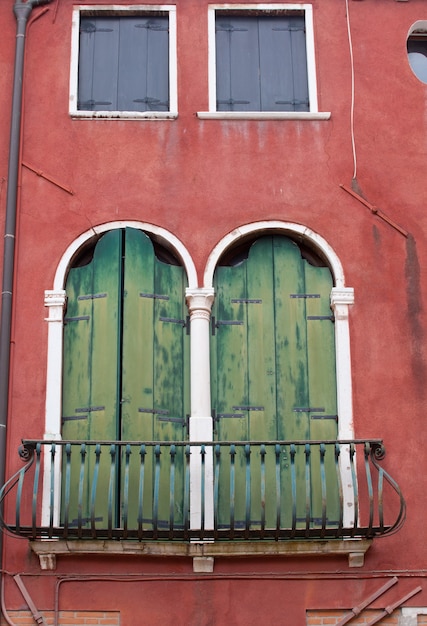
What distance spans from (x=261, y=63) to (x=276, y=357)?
3.01 meters

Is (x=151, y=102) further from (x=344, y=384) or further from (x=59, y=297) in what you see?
(x=344, y=384)

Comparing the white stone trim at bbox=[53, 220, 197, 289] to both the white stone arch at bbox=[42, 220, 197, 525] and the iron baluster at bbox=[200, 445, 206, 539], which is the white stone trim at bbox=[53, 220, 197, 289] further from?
the iron baluster at bbox=[200, 445, 206, 539]

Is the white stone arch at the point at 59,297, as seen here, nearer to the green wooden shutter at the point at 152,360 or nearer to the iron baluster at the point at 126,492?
the green wooden shutter at the point at 152,360

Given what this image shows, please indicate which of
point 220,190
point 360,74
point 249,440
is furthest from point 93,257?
point 360,74

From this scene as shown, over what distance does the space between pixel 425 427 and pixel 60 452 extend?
3.20 m

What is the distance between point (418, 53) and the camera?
1452cm

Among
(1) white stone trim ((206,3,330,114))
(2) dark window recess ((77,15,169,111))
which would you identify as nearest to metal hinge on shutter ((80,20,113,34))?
(2) dark window recess ((77,15,169,111))

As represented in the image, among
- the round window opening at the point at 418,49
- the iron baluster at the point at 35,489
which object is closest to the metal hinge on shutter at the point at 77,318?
the iron baluster at the point at 35,489

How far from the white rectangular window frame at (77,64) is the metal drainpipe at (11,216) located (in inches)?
16.5

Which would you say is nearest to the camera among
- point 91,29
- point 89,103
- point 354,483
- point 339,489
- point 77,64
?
point 354,483

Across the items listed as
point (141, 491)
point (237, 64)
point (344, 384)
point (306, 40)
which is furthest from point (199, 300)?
point (306, 40)

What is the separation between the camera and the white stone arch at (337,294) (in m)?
12.9

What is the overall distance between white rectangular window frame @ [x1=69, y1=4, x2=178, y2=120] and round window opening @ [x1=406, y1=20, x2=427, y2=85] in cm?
233

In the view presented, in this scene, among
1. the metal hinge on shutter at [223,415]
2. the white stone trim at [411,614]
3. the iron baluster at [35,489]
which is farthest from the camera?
Answer: the metal hinge on shutter at [223,415]
